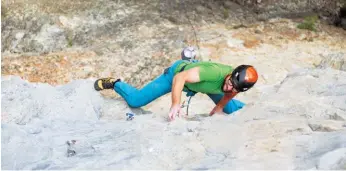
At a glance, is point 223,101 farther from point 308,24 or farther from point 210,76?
point 308,24

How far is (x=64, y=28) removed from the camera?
8.95m

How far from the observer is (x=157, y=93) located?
530 cm

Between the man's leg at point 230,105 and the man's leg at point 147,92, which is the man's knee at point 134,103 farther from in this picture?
the man's leg at point 230,105

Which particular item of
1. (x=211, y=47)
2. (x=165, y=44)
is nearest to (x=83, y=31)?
(x=165, y=44)

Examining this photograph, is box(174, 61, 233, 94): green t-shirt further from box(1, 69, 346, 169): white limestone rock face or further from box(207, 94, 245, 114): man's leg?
box(207, 94, 245, 114): man's leg

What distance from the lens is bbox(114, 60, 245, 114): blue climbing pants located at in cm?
518

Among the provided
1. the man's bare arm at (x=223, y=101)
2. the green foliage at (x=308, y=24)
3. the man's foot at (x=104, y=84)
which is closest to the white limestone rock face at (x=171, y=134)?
the man's bare arm at (x=223, y=101)

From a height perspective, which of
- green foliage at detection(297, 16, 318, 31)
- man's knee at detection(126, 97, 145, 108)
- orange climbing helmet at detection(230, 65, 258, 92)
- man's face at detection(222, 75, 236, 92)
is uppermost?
orange climbing helmet at detection(230, 65, 258, 92)

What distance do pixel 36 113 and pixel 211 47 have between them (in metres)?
4.39

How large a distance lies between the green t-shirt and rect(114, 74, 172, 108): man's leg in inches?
16.9

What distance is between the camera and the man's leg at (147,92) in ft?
17.2

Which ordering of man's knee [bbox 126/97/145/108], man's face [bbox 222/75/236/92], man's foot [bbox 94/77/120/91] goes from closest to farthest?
man's face [bbox 222/75/236/92], man's knee [bbox 126/97/145/108], man's foot [bbox 94/77/120/91]

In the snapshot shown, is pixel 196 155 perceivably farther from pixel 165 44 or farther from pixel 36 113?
pixel 165 44

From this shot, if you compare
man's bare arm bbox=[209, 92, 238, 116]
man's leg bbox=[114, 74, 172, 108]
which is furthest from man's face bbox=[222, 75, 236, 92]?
man's leg bbox=[114, 74, 172, 108]
